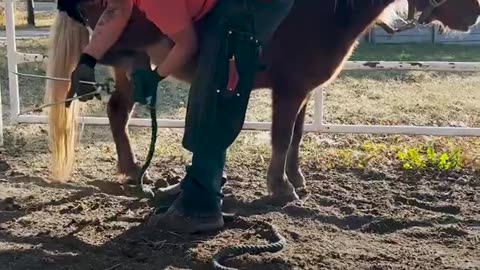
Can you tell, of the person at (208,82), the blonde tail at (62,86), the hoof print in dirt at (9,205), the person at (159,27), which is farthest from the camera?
the blonde tail at (62,86)

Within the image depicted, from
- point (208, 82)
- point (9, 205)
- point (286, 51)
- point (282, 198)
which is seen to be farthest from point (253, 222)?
point (9, 205)

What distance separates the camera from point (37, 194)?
13.7ft

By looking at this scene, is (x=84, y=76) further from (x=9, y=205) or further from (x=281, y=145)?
(x=281, y=145)

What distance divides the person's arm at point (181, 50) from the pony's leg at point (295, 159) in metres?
1.16

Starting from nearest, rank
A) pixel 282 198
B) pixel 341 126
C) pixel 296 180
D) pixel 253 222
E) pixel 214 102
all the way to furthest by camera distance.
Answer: pixel 214 102 → pixel 253 222 → pixel 282 198 → pixel 296 180 → pixel 341 126

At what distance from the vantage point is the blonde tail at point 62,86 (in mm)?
4211

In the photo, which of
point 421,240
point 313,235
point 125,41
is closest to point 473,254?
point 421,240

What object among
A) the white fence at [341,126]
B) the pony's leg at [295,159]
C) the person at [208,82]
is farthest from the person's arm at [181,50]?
the white fence at [341,126]

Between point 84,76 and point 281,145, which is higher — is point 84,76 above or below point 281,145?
above

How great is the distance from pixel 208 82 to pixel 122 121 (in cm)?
124

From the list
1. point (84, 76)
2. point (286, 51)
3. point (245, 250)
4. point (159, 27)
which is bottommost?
point (245, 250)

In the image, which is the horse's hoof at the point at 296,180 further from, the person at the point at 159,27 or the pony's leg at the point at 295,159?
the person at the point at 159,27

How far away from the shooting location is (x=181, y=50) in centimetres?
348

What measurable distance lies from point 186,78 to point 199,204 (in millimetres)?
779
